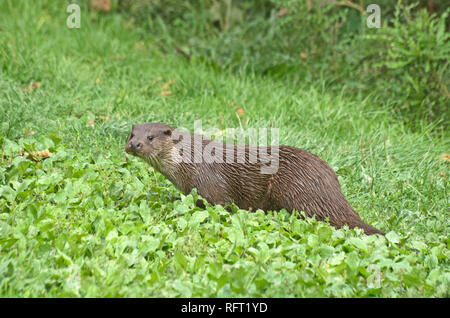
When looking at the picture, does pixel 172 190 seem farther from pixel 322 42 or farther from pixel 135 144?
pixel 322 42

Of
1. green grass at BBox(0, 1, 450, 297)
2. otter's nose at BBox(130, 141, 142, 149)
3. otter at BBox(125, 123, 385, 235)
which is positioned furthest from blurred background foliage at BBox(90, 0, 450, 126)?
otter's nose at BBox(130, 141, 142, 149)

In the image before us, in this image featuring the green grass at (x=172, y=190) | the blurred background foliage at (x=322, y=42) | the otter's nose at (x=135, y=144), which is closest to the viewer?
the green grass at (x=172, y=190)

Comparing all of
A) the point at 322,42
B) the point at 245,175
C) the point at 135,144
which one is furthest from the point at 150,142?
the point at 322,42

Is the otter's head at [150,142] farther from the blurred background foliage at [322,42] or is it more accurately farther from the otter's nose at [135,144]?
the blurred background foliage at [322,42]

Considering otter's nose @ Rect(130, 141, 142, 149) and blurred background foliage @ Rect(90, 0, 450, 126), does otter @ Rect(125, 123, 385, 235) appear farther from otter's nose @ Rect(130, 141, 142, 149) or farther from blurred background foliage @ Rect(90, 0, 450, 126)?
blurred background foliage @ Rect(90, 0, 450, 126)

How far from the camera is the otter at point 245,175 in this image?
3.66m

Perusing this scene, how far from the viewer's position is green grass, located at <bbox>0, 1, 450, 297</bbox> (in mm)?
2809

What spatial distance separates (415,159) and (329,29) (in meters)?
2.42

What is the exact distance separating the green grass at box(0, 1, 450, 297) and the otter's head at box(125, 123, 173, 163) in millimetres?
299

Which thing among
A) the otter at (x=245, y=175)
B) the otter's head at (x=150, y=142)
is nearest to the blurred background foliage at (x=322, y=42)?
A: the otter at (x=245, y=175)

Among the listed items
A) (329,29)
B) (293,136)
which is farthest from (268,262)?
(329,29)

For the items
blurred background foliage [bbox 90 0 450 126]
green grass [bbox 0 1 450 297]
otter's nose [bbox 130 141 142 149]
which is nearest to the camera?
green grass [bbox 0 1 450 297]

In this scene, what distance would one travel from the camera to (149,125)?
379 cm
